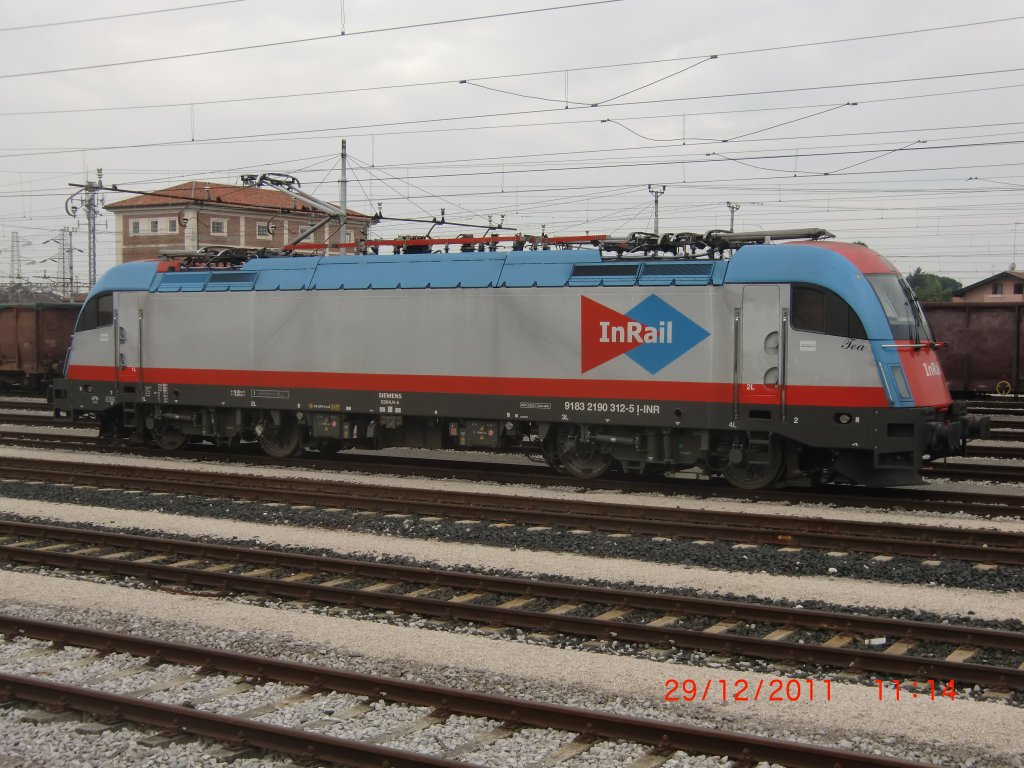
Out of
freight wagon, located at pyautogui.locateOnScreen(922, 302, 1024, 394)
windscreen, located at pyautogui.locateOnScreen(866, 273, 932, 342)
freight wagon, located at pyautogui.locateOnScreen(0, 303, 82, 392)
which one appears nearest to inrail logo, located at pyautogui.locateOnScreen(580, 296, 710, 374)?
windscreen, located at pyautogui.locateOnScreen(866, 273, 932, 342)

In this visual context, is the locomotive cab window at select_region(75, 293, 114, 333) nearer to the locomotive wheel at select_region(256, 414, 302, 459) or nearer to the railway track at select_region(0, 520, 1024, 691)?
the locomotive wheel at select_region(256, 414, 302, 459)

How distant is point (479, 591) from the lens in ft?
32.8

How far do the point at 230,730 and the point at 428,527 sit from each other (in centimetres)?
665

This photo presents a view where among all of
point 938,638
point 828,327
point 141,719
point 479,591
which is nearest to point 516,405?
point 828,327

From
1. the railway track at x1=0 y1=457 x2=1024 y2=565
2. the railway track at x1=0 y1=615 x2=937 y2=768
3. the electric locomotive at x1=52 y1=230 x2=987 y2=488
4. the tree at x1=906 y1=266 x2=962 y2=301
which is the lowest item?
the railway track at x1=0 y1=615 x2=937 y2=768

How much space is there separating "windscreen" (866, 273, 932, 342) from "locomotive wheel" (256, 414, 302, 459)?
35.8 feet

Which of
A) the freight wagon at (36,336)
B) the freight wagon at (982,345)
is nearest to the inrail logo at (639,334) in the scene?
the freight wagon at (982,345)

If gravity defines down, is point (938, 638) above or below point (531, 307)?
below

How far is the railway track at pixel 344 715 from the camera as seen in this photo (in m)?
6.02

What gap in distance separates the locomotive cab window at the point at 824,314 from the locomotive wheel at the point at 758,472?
187cm

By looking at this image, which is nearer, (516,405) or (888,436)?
(888,436)

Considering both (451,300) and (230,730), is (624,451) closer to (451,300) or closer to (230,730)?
(451,300)

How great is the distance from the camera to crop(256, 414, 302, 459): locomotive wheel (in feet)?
63.4

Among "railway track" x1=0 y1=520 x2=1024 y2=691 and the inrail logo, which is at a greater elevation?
the inrail logo
